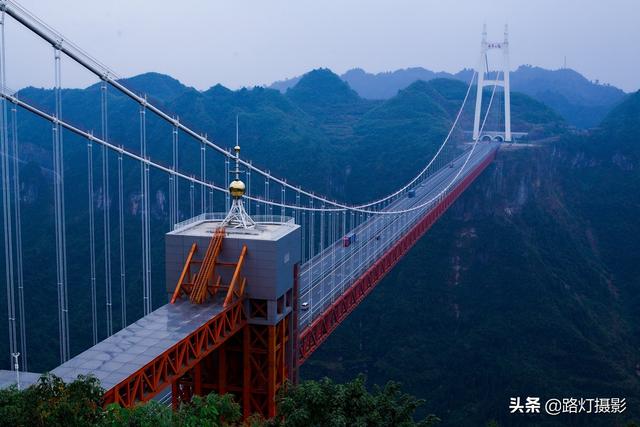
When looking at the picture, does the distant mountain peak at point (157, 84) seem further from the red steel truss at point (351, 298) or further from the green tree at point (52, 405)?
the green tree at point (52, 405)

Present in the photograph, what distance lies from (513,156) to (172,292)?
51314 mm

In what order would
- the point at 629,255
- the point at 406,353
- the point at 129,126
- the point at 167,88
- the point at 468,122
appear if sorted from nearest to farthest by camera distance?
the point at 406,353 < the point at 629,255 < the point at 129,126 < the point at 468,122 < the point at 167,88

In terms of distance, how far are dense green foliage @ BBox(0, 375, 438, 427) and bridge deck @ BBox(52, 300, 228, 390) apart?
3.39ft

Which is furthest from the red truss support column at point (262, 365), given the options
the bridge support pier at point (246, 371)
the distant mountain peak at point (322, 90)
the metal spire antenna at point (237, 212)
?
the distant mountain peak at point (322, 90)

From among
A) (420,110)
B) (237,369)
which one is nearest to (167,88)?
(420,110)

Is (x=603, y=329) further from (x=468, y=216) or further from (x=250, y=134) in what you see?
(x=250, y=134)

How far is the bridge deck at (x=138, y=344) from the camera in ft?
36.5

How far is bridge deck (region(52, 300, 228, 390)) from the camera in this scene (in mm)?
11117

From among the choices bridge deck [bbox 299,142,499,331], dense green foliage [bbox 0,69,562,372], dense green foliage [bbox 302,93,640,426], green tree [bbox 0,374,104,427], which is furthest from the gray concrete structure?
dense green foliage [bbox 0,69,562,372]

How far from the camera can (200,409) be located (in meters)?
9.73

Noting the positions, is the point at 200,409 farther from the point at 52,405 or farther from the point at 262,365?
the point at 262,365

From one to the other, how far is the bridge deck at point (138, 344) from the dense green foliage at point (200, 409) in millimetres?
1034

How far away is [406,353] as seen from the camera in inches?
1881

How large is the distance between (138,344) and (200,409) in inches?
123
